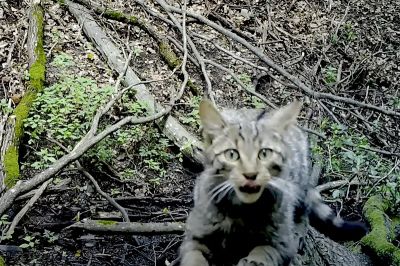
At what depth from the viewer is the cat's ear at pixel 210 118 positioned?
2.87 m

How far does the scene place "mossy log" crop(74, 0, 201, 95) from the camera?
25.4 feet

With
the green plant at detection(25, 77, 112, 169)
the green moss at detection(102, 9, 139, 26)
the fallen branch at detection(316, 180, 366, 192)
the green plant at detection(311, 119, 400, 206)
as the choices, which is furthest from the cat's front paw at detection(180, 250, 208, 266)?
the green moss at detection(102, 9, 139, 26)

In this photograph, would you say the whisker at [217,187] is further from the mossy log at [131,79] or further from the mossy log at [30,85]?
the mossy log at [30,85]

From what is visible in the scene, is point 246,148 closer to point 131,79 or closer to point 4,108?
point 4,108

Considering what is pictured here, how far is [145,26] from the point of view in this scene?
8102mm

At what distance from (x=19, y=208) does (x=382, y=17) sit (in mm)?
7514

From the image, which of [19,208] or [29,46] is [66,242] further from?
[29,46]

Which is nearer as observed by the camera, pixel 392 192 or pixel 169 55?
pixel 392 192

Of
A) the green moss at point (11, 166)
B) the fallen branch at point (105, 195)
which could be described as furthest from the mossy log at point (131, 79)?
the green moss at point (11, 166)

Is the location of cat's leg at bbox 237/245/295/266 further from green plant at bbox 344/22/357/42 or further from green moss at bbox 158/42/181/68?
green plant at bbox 344/22/357/42

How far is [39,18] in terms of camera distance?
762cm

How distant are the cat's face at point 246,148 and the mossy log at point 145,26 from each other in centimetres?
476

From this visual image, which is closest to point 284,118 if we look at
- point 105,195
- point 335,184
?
point 335,184

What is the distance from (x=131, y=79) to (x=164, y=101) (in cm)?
53
